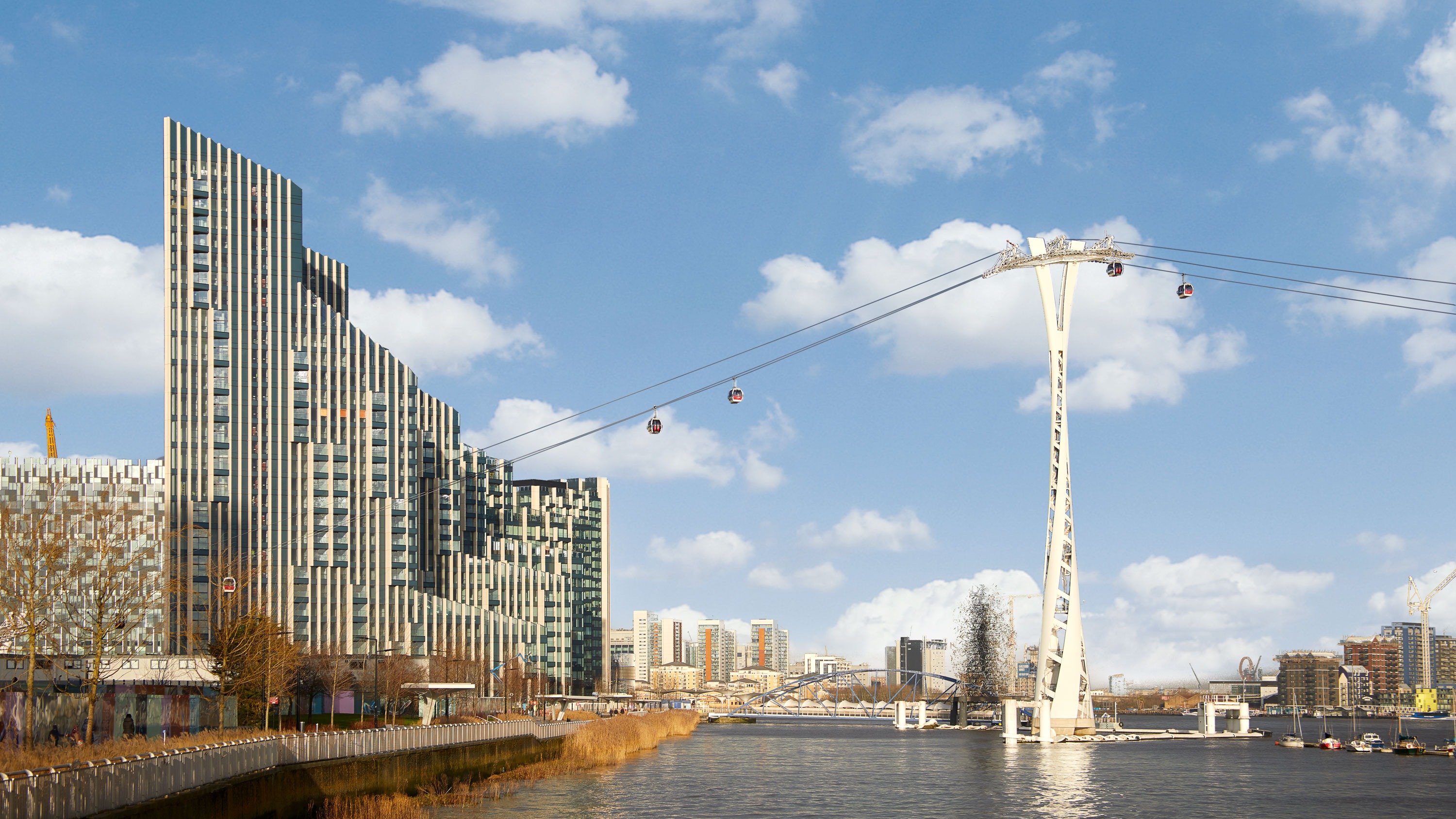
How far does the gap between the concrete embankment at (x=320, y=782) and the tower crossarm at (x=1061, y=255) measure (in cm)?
4996

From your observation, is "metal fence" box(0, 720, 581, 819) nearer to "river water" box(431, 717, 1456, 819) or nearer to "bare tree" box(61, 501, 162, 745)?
"river water" box(431, 717, 1456, 819)

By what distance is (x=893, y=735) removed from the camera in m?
190

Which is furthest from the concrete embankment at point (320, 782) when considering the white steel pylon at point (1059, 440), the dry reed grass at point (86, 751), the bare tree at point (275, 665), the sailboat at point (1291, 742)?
the sailboat at point (1291, 742)

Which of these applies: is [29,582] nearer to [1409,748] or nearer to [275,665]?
[275,665]

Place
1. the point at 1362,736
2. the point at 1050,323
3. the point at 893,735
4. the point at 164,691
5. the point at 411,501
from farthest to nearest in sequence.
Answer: the point at 893,735, the point at 411,501, the point at 1362,736, the point at 1050,323, the point at 164,691

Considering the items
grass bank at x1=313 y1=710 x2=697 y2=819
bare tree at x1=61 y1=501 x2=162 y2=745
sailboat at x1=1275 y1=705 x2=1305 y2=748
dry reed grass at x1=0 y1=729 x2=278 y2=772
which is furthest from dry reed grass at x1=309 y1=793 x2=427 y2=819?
sailboat at x1=1275 y1=705 x2=1305 y2=748

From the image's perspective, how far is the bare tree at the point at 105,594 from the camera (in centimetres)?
5741

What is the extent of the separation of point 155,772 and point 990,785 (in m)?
58.8

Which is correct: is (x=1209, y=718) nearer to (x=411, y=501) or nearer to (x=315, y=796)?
(x=411, y=501)

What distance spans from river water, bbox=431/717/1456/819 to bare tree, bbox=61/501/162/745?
14928 millimetres

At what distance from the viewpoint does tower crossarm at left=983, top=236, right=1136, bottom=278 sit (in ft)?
335

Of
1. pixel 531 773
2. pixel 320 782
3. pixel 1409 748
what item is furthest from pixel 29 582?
pixel 1409 748

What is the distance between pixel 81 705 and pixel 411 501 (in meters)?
106

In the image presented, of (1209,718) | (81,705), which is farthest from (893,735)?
(81,705)
